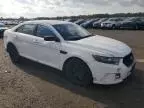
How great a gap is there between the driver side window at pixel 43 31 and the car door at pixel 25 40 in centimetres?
24

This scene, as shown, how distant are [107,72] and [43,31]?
2.65 meters

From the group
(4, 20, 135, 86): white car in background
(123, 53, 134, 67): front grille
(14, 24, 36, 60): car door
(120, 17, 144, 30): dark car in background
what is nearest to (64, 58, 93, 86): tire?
(4, 20, 135, 86): white car in background

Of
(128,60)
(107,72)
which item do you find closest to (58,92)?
(107,72)

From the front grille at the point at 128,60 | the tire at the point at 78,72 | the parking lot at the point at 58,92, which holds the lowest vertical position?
the parking lot at the point at 58,92

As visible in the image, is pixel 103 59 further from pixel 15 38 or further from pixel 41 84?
pixel 15 38

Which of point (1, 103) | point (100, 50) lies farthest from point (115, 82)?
point (1, 103)

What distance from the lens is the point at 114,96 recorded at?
604 centimetres

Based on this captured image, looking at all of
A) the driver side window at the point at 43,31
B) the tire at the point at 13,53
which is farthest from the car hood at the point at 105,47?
the tire at the point at 13,53

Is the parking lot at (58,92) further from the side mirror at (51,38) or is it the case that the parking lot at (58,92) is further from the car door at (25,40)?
the side mirror at (51,38)

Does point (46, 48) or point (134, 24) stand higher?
point (46, 48)

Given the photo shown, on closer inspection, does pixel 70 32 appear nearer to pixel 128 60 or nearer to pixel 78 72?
pixel 78 72

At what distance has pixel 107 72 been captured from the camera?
6141 mm

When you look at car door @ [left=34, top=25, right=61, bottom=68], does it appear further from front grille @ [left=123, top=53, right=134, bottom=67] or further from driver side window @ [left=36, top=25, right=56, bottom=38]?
front grille @ [left=123, top=53, right=134, bottom=67]

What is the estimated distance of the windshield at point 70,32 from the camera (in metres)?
7.29
